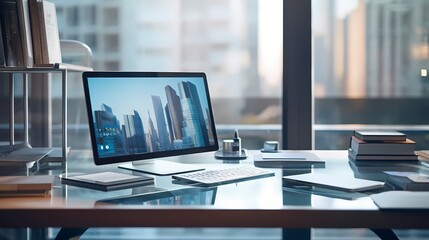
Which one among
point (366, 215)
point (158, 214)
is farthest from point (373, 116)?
point (158, 214)

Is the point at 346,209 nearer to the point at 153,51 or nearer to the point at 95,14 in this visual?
the point at 153,51

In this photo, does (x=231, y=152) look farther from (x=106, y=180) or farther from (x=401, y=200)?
(x=401, y=200)

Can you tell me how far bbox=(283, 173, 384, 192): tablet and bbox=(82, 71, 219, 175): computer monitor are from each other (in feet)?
1.32

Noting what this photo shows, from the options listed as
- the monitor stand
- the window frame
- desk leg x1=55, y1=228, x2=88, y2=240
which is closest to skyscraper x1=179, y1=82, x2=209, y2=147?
the monitor stand

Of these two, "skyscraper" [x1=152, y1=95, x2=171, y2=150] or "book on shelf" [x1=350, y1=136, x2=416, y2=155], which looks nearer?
"skyscraper" [x1=152, y1=95, x2=171, y2=150]

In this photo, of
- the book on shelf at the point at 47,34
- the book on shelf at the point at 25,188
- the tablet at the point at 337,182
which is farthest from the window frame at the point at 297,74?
the book on shelf at the point at 25,188

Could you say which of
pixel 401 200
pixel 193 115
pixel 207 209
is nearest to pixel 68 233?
pixel 207 209

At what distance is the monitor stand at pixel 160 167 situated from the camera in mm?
1691

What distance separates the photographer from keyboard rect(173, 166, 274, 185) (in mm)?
1539

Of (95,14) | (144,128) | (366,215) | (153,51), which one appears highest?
(95,14)

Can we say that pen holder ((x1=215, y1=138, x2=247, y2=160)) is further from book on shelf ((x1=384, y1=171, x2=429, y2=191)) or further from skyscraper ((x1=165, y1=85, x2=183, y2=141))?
book on shelf ((x1=384, y1=171, x2=429, y2=191))

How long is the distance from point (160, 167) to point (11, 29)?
76 centimetres

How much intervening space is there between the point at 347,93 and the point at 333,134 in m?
0.21

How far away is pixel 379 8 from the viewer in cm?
243
